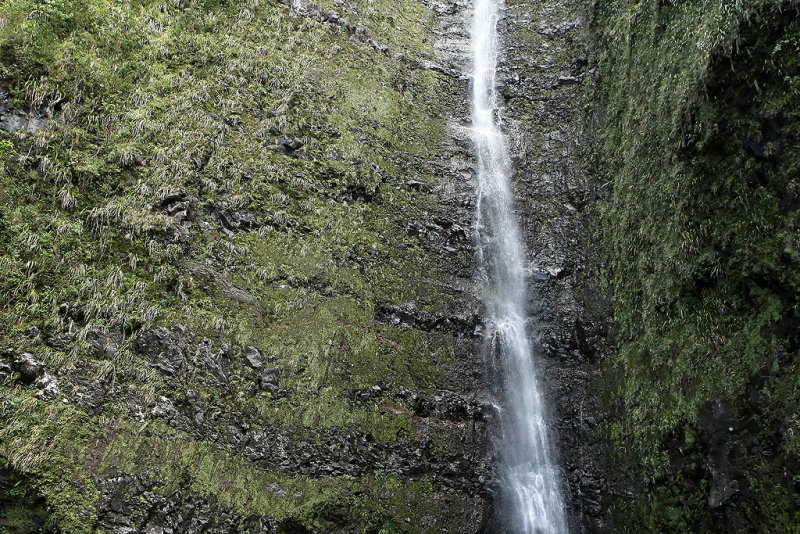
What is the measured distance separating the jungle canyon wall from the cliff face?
0.17 feet

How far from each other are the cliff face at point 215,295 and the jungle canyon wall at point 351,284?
0.05 m

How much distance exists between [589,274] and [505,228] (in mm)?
2707

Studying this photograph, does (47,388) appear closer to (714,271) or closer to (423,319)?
(423,319)

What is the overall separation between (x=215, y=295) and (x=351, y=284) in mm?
3101

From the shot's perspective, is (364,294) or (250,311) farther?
(364,294)

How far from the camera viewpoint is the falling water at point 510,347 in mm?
9070

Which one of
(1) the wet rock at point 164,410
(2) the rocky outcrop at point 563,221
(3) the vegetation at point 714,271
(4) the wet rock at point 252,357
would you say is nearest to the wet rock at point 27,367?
(1) the wet rock at point 164,410

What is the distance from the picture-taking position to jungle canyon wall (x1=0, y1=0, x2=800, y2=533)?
6539 mm

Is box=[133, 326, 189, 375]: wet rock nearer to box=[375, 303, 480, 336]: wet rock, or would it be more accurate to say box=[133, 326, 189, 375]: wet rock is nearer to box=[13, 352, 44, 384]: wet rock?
box=[13, 352, 44, 384]: wet rock

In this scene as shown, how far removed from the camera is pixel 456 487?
29.2 feet

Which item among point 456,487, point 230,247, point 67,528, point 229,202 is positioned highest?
point 229,202

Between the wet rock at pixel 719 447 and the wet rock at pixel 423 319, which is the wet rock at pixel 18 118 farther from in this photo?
the wet rock at pixel 719 447

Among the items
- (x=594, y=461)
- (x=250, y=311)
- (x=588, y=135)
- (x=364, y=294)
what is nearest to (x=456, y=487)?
(x=594, y=461)

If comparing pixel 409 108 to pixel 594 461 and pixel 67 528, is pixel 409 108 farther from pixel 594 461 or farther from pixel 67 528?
pixel 67 528
